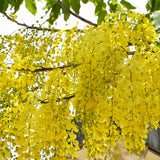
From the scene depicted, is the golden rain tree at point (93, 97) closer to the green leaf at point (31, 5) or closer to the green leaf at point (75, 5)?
the green leaf at point (75, 5)

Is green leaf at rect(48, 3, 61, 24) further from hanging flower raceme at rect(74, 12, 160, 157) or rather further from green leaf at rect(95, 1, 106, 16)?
hanging flower raceme at rect(74, 12, 160, 157)

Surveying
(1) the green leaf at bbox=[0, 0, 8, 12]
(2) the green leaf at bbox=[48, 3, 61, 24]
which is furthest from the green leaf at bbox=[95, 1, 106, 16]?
(1) the green leaf at bbox=[0, 0, 8, 12]

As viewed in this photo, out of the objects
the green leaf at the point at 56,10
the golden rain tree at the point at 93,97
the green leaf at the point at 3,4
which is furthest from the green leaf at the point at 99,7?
the green leaf at the point at 3,4

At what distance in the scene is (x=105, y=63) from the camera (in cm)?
93

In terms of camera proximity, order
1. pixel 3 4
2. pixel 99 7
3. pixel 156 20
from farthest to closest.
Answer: pixel 99 7, pixel 3 4, pixel 156 20

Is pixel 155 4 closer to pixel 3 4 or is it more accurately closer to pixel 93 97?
pixel 93 97

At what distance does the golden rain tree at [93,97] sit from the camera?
823 millimetres

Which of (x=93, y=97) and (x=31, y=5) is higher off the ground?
(x=31, y=5)

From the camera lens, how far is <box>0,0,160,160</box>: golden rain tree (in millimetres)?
823

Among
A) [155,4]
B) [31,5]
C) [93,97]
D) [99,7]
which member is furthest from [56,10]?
[93,97]

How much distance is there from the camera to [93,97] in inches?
37.4

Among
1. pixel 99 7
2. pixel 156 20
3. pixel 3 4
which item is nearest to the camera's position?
pixel 156 20

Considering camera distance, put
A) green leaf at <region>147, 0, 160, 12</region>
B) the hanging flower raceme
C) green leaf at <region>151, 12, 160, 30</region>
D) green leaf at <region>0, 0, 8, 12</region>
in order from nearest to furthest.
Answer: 1. the hanging flower raceme
2. green leaf at <region>151, 12, 160, 30</region>
3. green leaf at <region>147, 0, 160, 12</region>
4. green leaf at <region>0, 0, 8, 12</region>

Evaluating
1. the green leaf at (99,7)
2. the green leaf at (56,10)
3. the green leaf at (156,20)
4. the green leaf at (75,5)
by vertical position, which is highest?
the green leaf at (56,10)
